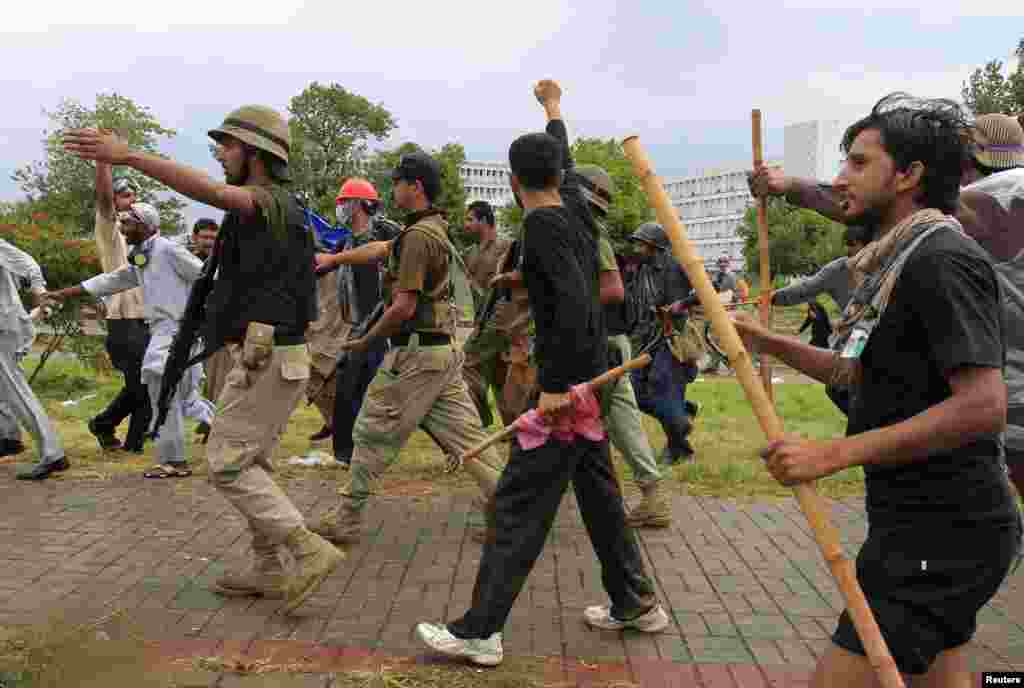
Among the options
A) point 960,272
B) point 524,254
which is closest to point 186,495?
point 524,254

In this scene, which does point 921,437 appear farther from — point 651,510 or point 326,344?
point 326,344

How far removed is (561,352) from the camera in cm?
410

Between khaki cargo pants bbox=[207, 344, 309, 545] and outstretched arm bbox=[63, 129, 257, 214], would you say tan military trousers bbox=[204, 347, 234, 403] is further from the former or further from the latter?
outstretched arm bbox=[63, 129, 257, 214]

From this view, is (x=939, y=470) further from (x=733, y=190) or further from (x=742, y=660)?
(x=733, y=190)

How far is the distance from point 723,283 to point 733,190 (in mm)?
126500

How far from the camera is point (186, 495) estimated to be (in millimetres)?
7098

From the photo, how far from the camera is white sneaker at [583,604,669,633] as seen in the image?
4.45 m

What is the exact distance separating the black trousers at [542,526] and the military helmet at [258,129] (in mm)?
1754

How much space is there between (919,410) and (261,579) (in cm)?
338

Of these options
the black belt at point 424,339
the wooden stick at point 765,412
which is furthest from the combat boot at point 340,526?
the wooden stick at point 765,412

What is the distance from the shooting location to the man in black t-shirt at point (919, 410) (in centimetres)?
234

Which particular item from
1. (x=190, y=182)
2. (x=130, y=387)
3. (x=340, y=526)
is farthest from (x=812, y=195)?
(x=130, y=387)

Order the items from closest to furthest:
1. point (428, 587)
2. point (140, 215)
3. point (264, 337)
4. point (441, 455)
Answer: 1. point (264, 337)
2. point (428, 587)
3. point (140, 215)
4. point (441, 455)

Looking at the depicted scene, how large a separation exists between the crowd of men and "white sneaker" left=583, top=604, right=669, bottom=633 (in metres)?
0.02
